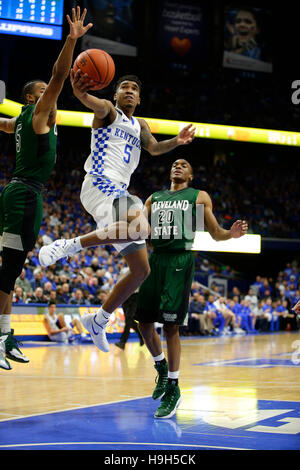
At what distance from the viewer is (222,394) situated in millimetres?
6188

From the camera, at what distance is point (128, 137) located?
5164mm

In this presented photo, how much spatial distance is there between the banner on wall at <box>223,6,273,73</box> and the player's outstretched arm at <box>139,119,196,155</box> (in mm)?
23108

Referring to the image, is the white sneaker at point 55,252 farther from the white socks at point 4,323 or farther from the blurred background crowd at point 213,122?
the blurred background crowd at point 213,122

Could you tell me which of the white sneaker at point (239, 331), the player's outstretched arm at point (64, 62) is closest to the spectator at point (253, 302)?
the white sneaker at point (239, 331)

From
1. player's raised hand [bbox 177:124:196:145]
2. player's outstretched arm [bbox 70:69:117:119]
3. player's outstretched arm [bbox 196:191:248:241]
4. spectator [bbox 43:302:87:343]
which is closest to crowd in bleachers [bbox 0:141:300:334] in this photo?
spectator [bbox 43:302:87:343]

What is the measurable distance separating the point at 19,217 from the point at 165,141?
4.87 feet

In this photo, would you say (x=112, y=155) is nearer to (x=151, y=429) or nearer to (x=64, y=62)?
(x=64, y=62)

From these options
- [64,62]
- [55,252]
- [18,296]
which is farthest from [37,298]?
[64,62]

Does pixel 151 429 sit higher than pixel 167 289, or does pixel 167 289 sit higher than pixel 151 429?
pixel 167 289

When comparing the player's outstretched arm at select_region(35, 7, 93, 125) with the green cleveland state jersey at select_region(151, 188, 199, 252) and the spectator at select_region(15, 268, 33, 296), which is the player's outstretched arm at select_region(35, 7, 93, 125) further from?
the spectator at select_region(15, 268, 33, 296)

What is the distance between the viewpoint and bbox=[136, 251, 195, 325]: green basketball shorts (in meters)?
5.26

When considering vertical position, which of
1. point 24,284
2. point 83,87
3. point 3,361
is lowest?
point 24,284

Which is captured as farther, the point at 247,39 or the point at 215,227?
the point at 247,39
